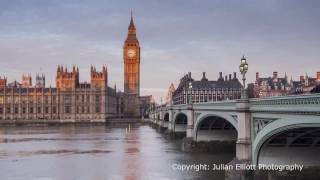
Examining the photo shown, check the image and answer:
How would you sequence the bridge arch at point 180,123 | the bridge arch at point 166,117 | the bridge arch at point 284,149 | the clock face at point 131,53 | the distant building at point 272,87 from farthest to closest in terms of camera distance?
1. the clock face at point 131,53
2. the distant building at point 272,87
3. the bridge arch at point 166,117
4. the bridge arch at point 180,123
5. the bridge arch at point 284,149

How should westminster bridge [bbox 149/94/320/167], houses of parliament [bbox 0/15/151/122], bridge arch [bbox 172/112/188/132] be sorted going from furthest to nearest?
1. houses of parliament [bbox 0/15/151/122]
2. bridge arch [bbox 172/112/188/132]
3. westminster bridge [bbox 149/94/320/167]

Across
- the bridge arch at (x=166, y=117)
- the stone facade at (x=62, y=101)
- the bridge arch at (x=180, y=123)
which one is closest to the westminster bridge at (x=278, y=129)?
the bridge arch at (x=180, y=123)

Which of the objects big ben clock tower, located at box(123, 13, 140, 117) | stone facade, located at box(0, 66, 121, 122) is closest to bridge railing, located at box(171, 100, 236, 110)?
stone facade, located at box(0, 66, 121, 122)

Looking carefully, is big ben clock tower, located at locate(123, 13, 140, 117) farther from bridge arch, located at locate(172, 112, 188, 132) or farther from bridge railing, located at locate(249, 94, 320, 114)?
bridge railing, located at locate(249, 94, 320, 114)

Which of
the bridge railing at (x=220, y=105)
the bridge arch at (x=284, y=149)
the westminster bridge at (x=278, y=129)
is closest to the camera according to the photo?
the westminster bridge at (x=278, y=129)

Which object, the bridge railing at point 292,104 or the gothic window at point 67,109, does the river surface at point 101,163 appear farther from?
the gothic window at point 67,109

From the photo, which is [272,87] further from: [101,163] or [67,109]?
[101,163]

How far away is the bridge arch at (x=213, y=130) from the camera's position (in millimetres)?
48344

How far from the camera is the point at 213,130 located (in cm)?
4972

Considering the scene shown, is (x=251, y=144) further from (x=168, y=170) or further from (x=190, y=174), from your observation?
(x=168, y=170)

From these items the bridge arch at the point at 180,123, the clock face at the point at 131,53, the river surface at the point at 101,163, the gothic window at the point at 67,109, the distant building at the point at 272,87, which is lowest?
the river surface at the point at 101,163

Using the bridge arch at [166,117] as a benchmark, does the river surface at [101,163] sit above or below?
below

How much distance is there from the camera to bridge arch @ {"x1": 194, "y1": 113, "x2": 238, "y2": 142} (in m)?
48.3

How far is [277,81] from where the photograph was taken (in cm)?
12231
